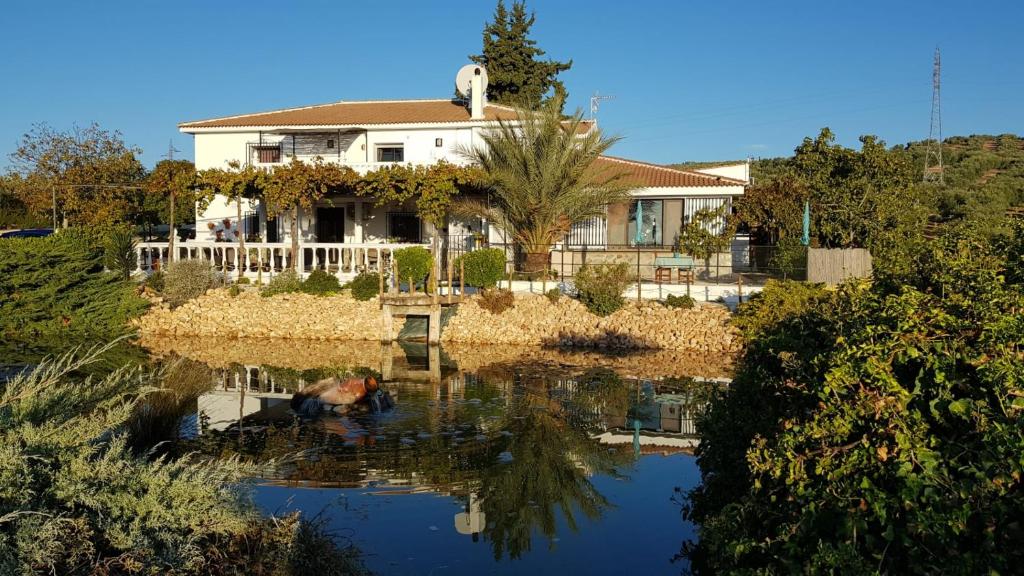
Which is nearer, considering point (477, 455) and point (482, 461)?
point (482, 461)

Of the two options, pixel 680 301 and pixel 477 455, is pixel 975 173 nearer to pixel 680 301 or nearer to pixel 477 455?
pixel 680 301

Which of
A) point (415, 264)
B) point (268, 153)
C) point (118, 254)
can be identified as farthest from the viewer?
point (268, 153)

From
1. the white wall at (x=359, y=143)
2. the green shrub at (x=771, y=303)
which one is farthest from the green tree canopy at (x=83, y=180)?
the green shrub at (x=771, y=303)

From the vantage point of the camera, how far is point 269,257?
27.3 m

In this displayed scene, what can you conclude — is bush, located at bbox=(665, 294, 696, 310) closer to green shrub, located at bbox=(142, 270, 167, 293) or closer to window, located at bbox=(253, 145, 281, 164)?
green shrub, located at bbox=(142, 270, 167, 293)

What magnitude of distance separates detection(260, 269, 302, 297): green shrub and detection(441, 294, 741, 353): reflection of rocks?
481 cm

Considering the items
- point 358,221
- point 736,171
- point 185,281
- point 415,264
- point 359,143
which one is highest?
point 359,143

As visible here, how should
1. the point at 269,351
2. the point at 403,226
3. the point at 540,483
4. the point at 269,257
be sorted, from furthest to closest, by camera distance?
the point at 403,226 < the point at 269,257 < the point at 269,351 < the point at 540,483

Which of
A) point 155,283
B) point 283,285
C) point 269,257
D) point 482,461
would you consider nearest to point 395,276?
point 283,285

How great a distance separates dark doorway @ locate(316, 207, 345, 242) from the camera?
107ft

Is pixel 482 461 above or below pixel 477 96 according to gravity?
below

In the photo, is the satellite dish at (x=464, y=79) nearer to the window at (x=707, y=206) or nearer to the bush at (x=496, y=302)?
the window at (x=707, y=206)

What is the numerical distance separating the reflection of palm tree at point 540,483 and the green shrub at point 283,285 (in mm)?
12704

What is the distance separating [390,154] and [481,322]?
12404mm
